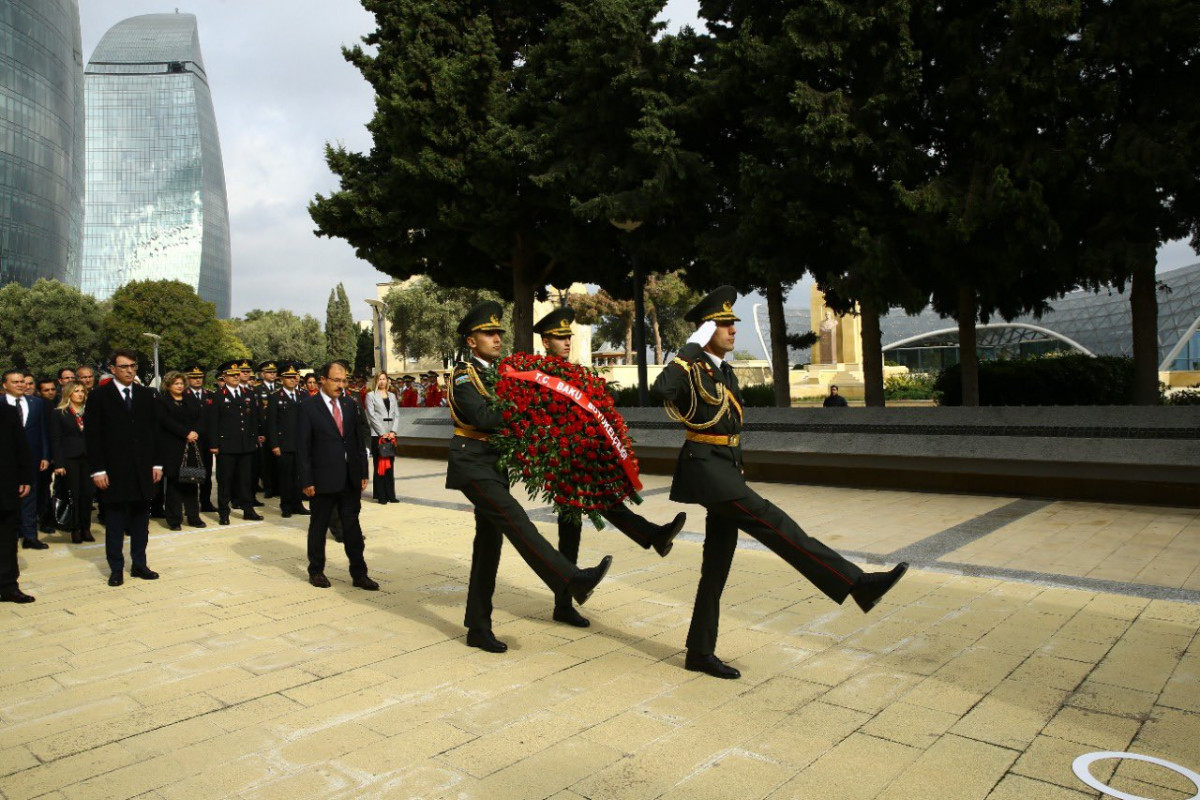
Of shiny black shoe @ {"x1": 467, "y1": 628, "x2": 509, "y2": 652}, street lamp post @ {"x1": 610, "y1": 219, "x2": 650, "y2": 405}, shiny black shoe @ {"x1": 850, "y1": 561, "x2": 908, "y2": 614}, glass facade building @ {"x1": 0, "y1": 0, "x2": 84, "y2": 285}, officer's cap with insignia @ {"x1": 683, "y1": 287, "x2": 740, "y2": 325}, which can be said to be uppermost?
glass facade building @ {"x1": 0, "y1": 0, "x2": 84, "y2": 285}

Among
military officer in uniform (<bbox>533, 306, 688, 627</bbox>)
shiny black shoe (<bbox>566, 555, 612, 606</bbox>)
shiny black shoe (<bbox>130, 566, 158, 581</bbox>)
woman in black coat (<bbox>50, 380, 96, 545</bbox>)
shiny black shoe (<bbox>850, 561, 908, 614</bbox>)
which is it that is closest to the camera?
shiny black shoe (<bbox>850, 561, 908, 614</bbox>)

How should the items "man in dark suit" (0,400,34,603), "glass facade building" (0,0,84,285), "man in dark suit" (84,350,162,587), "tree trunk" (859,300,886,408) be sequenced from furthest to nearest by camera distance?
"glass facade building" (0,0,84,285)
"tree trunk" (859,300,886,408)
"man in dark suit" (84,350,162,587)
"man in dark suit" (0,400,34,603)

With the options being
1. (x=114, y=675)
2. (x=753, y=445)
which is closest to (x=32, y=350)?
(x=753, y=445)

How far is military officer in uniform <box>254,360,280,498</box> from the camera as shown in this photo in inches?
488

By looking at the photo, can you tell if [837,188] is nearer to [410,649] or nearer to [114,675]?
[410,649]

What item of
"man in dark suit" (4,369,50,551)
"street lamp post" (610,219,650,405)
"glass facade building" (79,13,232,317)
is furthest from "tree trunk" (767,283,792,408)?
"glass facade building" (79,13,232,317)

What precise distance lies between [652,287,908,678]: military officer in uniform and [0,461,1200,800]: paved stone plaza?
45 cm

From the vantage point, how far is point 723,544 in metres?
4.78

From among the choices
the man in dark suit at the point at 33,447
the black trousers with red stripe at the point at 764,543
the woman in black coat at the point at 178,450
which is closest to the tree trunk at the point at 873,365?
the woman in black coat at the point at 178,450

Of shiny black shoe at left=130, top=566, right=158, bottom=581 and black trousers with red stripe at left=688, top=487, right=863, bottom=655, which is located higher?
black trousers with red stripe at left=688, top=487, right=863, bottom=655

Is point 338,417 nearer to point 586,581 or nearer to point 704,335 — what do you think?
point 586,581

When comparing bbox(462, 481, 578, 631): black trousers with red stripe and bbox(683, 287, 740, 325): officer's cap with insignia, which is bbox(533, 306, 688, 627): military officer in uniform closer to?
bbox(462, 481, 578, 631): black trousers with red stripe

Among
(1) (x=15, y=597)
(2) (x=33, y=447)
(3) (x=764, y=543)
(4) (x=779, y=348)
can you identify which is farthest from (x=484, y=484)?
(4) (x=779, y=348)

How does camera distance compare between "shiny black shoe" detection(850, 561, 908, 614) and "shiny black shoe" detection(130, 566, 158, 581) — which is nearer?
"shiny black shoe" detection(850, 561, 908, 614)
